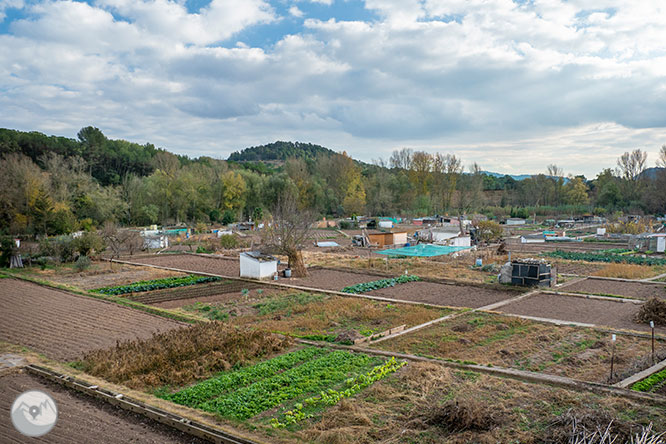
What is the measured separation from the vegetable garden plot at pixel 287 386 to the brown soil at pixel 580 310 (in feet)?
24.4

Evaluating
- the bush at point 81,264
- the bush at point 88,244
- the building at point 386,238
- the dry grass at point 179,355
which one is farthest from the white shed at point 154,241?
the dry grass at point 179,355

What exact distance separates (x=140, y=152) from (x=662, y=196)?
8027 cm

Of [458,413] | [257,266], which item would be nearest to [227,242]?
[257,266]

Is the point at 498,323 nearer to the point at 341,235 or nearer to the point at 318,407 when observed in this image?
the point at 318,407

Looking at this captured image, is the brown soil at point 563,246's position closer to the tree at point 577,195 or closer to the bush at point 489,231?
the bush at point 489,231

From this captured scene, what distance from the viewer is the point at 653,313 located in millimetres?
13688

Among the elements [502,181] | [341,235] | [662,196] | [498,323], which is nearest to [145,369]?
[498,323]

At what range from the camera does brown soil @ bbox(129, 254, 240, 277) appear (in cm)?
2527

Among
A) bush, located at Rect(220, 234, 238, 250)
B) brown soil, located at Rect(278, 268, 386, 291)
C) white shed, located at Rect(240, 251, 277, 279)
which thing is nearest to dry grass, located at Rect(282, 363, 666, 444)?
brown soil, located at Rect(278, 268, 386, 291)

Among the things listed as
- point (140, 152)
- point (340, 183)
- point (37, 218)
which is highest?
point (140, 152)

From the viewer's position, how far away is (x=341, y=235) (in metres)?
48.3

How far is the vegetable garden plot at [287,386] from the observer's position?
7.87 metres

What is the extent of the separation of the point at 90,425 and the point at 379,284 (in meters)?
14.2

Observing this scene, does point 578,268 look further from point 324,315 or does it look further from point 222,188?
point 222,188
